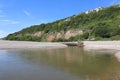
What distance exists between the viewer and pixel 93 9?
140 metres

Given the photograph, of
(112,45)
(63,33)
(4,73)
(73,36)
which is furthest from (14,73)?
(63,33)

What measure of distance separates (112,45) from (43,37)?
7906 cm

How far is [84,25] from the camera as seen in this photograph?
123000 mm

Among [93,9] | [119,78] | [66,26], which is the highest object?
[93,9]

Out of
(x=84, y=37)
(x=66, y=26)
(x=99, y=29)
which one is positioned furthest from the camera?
(x=66, y=26)

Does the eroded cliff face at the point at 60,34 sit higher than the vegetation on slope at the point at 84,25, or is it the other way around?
the vegetation on slope at the point at 84,25

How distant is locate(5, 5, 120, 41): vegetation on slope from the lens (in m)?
103

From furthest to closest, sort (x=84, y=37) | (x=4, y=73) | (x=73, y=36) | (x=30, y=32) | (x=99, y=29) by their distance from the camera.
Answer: (x=30, y=32), (x=73, y=36), (x=84, y=37), (x=99, y=29), (x=4, y=73)

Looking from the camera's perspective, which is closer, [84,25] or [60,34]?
[84,25]

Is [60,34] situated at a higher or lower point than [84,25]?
lower

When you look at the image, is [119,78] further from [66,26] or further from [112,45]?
[66,26]

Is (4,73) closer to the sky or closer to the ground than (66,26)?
closer to the ground

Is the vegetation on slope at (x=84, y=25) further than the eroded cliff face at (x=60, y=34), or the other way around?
the eroded cliff face at (x=60, y=34)

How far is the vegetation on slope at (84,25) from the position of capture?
339 ft
